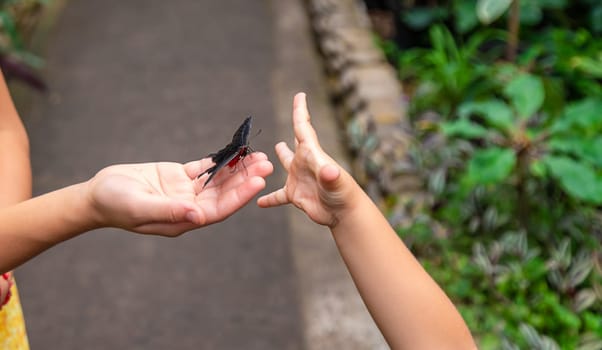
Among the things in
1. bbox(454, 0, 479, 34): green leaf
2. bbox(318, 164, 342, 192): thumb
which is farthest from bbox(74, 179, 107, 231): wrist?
bbox(454, 0, 479, 34): green leaf

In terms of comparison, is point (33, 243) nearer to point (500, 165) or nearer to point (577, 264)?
point (500, 165)

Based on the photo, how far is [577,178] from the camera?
240cm

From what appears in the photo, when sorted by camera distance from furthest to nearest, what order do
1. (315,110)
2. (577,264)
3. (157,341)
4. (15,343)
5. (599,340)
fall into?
(315,110)
(157,341)
(577,264)
(599,340)
(15,343)

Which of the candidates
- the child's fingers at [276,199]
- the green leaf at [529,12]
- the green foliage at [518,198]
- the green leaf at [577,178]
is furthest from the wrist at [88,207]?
the green leaf at [529,12]

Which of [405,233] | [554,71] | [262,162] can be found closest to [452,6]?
[554,71]

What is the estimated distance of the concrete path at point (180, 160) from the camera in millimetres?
2789

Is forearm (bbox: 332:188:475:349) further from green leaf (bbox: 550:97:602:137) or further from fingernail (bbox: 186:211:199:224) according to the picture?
green leaf (bbox: 550:97:602:137)

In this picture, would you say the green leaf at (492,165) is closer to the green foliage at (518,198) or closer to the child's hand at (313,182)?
the green foliage at (518,198)

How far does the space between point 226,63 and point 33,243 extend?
3691mm

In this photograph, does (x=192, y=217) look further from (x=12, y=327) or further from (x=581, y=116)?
(x=581, y=116)

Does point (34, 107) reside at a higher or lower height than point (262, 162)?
lower

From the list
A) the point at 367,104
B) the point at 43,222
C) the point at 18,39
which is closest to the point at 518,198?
the point at 367,104

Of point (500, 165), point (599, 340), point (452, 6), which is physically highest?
point (452, 6)

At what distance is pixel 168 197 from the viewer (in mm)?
1137
